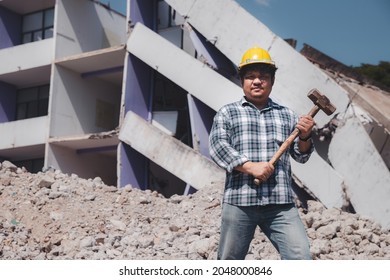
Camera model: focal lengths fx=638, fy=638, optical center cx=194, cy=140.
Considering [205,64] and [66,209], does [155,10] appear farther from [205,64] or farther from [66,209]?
[66,209]

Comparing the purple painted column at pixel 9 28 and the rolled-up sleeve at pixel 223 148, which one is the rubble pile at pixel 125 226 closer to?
the rolled-up sleeve at pixel 223 148

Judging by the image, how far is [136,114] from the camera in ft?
46.0

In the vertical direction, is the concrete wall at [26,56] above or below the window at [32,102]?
above

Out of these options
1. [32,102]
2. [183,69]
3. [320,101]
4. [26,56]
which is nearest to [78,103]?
[26,56]

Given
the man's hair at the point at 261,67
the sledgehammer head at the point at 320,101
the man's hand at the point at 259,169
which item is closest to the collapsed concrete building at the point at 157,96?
the sledgehammer head at the point at 320,101

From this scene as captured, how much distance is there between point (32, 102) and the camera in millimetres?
18594

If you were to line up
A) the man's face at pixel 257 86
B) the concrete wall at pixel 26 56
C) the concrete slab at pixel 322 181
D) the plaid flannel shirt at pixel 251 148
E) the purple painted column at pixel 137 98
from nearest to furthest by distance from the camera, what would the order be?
the plaid flannel shirt at pixel 251 148
the man's face at pixel 257 86
the concrete slab at pixel 322 181
the purple painted column at pixel 137 98
the concrete wall at pixel 26 56

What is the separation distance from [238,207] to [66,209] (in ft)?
18.0

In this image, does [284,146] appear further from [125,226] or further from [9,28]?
[9,28]

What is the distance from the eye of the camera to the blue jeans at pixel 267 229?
3828 mm

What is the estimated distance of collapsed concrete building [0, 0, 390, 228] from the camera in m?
9.98

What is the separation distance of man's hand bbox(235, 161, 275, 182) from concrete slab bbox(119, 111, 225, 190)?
7169 mm

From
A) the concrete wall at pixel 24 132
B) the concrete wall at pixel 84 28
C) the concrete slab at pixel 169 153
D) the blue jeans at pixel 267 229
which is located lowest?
the blue jeans at pixel 267 229
